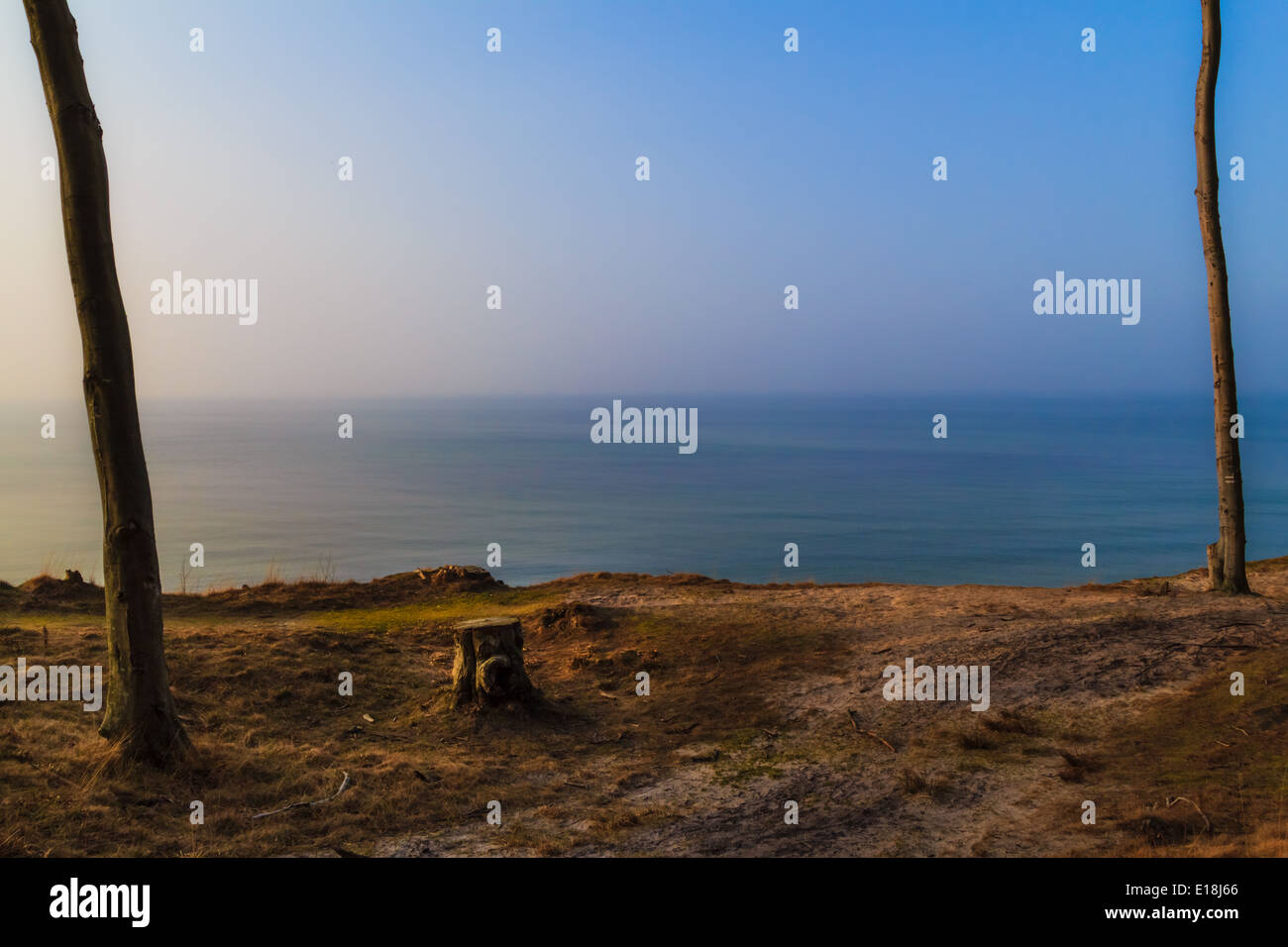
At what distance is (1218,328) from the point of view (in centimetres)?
1380

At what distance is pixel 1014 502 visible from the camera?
5416 cm

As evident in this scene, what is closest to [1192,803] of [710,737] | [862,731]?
[862,731]

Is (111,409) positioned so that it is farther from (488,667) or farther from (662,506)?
(662,506)

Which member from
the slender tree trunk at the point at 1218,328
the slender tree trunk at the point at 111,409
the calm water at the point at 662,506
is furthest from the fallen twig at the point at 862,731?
the calm water at the point at 662,506

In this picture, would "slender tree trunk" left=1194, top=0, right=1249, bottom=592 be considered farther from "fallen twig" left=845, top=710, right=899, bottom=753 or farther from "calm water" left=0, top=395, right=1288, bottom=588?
"calm water" left=0, top=395, right=1288, bottom=588

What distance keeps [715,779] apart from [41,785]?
17.6ft

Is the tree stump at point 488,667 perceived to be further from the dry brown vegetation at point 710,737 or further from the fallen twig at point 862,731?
the fallen twig at point 862,731

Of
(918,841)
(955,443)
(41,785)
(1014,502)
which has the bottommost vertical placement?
(918,841)

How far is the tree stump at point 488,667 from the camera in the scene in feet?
32.3

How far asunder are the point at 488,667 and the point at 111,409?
4.41 metres
